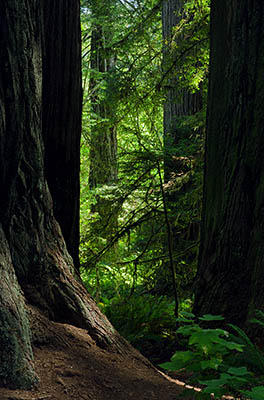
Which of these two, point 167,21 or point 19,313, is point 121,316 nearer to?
point 19,313

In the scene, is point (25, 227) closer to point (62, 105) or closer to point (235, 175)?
point (62, 105)

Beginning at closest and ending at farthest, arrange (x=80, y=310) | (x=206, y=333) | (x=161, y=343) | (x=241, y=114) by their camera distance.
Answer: (x=206, y=333) → (x=80, y=310) → (x=241, y=114) → (x=161, y=343)

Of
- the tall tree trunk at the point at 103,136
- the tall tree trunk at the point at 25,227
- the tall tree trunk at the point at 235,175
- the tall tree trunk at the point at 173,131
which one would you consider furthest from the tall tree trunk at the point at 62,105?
the tall tree trunk at the point at 103,136

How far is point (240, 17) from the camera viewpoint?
431 cm

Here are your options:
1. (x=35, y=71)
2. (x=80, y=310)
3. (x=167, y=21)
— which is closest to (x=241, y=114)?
(x=35, y=71)

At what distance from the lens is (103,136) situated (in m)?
11.3

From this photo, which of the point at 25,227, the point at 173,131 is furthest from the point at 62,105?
the point at 173,131

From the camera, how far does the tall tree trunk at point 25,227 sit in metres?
2.35

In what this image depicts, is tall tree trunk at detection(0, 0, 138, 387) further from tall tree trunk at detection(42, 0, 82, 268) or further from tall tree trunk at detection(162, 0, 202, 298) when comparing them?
tall tree trunk at detection(162, 0, 202, 298)

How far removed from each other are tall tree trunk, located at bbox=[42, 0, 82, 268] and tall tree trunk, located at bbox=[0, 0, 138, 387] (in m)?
0.75

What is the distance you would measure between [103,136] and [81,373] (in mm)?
9164

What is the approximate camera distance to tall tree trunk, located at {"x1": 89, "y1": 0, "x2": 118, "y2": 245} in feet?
22.0

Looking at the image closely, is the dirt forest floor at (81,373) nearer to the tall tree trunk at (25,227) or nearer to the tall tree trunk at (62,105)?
the tall tree trunk at (25,227)

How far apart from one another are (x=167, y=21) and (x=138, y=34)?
6.50 ft
